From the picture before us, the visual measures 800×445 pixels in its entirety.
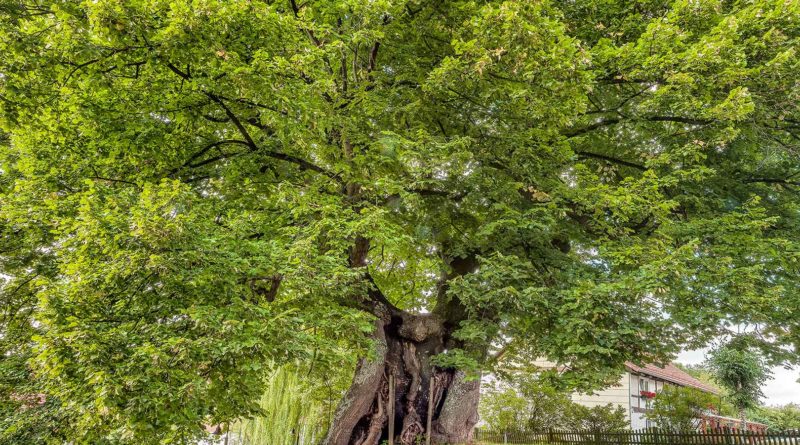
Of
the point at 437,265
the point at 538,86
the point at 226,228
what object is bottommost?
the point at 226,228

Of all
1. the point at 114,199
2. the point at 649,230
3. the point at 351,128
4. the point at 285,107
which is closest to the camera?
the point at 114,199

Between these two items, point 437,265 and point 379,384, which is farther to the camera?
point 379,384

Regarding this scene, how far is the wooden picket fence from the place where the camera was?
998 cm

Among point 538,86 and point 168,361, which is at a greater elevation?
→ point 538,86

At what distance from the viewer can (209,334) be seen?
4.30 meters

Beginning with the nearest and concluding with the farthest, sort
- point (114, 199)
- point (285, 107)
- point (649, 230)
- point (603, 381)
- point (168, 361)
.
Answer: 1. point (168, 361)
2. point (114, 199)
3. point (285, 107)
4. point (603, 381)
5. point (649, 230)

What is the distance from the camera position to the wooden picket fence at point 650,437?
32.7 feet

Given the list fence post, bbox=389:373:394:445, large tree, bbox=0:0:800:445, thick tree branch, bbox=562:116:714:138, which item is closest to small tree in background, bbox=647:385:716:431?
large tree, bbox=0:0:800:445

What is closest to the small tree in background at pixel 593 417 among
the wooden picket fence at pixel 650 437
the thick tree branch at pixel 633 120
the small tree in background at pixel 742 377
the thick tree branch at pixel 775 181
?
the wooden picket fence at pixel 650 437

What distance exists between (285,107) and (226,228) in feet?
5.47

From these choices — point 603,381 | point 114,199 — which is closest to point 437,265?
point 603,381

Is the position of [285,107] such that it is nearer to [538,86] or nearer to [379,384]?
[538,86]

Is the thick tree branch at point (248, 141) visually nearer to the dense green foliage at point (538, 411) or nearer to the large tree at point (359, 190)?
the large tree at point (359, 190)

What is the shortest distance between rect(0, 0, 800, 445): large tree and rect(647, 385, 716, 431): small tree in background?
207 inches
